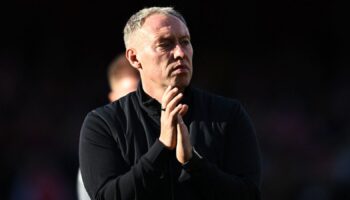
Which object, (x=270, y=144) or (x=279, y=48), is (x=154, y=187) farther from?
(x=279, y=48)

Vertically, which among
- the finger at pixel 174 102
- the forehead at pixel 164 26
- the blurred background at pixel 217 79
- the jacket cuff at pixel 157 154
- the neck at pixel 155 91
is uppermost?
the forehead at pixel 164 26

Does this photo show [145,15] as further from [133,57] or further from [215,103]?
[215,103]

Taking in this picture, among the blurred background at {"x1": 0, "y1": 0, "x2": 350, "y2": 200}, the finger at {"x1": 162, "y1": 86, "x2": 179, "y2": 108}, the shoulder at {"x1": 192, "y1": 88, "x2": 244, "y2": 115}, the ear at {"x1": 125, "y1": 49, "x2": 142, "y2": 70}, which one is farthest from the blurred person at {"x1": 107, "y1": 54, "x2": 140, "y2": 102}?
the blurred background at {"x1": 0, "y1": 0, "x2": 350, "y2": 200}

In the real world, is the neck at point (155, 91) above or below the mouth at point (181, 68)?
below

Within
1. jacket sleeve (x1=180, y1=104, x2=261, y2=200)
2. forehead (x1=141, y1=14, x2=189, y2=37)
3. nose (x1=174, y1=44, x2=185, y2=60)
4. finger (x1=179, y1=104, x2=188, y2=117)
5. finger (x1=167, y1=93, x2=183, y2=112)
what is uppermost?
forehead (x1=141, y1=14, x2=189, y2=37)

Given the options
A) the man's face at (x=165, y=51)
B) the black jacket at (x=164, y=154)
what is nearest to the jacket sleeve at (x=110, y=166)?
the black jacket at (x=164, y=154)

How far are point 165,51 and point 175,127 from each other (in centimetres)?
35

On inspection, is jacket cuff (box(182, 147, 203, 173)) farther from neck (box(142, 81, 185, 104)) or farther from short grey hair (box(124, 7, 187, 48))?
short grey hair (box(124, 7, 187, 48))

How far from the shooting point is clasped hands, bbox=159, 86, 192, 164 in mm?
3080

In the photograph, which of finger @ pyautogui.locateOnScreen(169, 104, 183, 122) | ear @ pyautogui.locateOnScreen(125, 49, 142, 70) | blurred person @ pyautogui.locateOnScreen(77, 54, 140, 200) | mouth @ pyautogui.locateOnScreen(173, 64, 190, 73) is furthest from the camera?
blurred person @ pyautogui.locateOnScreen(77, 54, 140, 200)

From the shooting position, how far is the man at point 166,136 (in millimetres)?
3115

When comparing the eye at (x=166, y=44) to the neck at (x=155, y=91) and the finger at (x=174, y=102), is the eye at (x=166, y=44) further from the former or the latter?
the finger at (x=174, y=102)

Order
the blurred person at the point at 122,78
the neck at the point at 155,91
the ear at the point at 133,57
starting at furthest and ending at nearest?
the blurred person at the point at 122,78, the ear at the point at 133,57, the neck at the point at 155,91

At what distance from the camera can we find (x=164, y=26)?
3.33 meters
